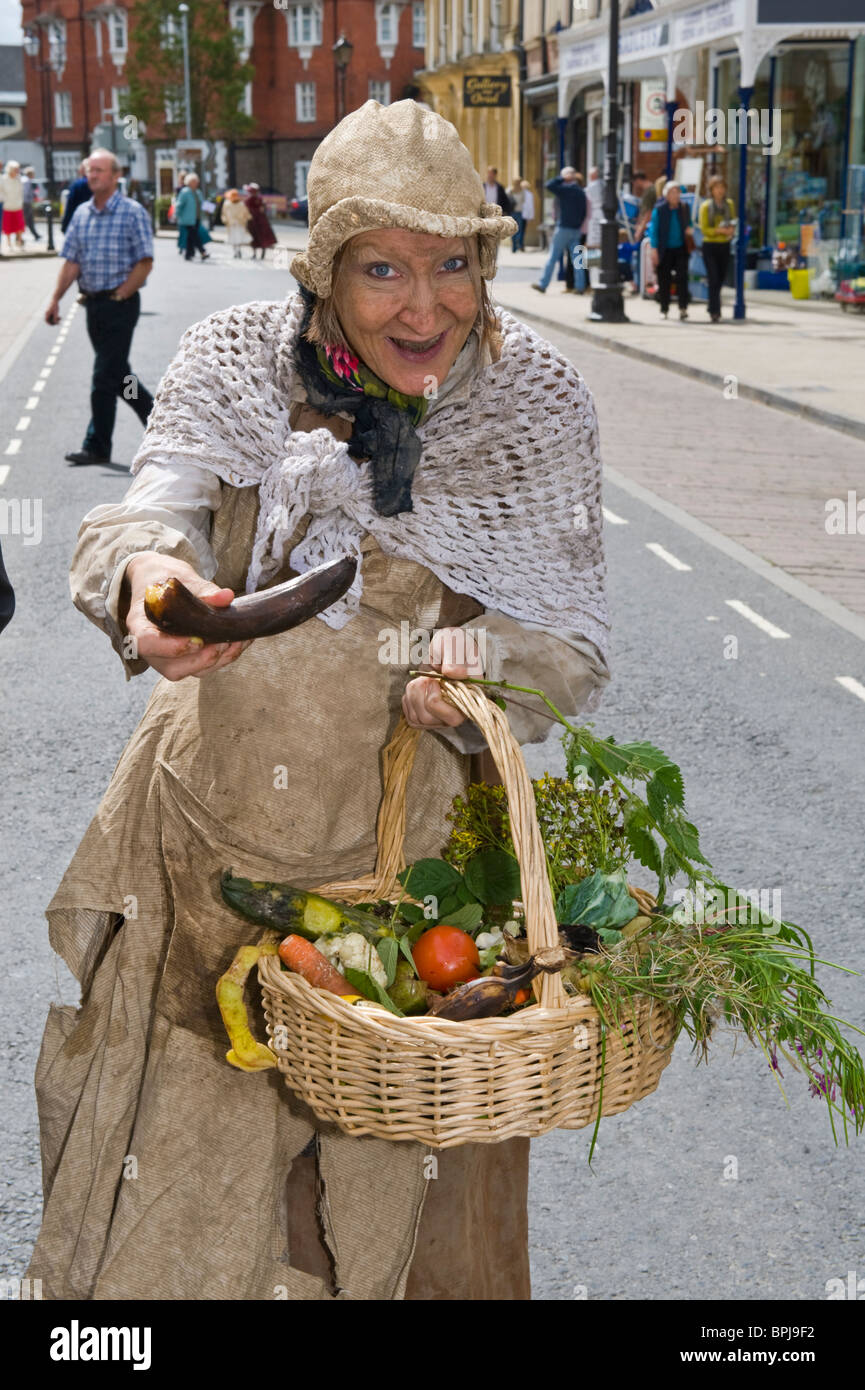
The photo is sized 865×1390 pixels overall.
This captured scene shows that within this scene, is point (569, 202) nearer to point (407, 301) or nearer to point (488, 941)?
point (407, 301)

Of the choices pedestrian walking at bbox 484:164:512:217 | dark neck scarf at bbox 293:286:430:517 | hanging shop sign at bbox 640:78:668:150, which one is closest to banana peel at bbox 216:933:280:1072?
dark neck scarf at bbox 293:286:430:517

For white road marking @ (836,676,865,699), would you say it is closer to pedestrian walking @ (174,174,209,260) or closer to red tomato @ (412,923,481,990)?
red tomato @ (412,923,481,990)

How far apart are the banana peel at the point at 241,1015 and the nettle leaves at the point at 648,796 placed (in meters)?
0.55

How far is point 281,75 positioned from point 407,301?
8773cm

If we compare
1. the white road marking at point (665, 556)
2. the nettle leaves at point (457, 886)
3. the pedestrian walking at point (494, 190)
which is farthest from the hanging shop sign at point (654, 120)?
the nettle leaves at point (457, 886)

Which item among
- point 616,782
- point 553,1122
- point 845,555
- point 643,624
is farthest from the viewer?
point 845,555

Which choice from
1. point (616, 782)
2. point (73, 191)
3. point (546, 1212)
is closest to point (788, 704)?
point (546, 1212)

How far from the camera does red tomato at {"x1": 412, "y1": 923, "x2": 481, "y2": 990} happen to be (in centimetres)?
228

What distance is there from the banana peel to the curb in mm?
11901

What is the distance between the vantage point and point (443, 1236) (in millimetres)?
2484

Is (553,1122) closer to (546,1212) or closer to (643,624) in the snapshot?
(546,1212)

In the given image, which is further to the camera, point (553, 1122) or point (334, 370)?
point (334, 370)

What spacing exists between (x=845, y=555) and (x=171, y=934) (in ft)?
26.0
